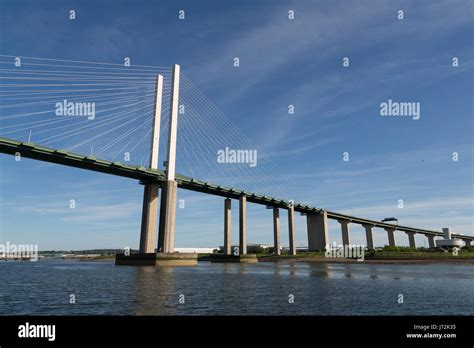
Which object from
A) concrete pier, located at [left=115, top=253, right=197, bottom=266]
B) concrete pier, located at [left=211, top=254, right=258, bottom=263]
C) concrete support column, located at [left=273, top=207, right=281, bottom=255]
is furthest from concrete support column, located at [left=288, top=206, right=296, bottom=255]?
concrete pier, located at [left=115, top=253, right=197, bottom=266]

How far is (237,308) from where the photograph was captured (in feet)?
71.0

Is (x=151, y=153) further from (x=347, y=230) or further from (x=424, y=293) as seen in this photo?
(x=347, y=230)

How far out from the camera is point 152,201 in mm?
86000

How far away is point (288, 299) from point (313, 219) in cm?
14667

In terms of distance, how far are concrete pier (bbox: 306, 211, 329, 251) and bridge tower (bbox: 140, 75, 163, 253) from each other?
93566 mm

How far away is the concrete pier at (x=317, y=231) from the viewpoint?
16125cm

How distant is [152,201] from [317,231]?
97023 millimetres

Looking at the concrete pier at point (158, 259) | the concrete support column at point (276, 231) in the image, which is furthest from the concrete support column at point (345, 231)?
the concrete pier at point (158, 259)

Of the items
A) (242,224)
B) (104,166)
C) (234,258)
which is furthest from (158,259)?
(234,258)

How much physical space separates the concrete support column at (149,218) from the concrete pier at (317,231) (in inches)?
3658

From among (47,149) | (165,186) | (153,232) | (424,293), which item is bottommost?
(424,293)

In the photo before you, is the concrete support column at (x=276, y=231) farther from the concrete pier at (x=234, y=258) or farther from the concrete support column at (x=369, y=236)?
the concrete support column at (x=369, y=236)
